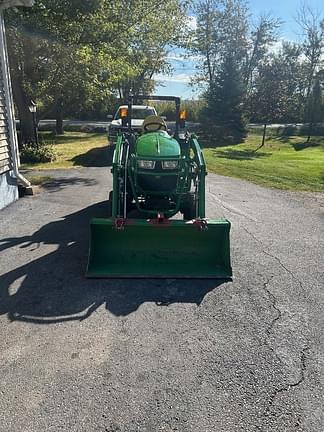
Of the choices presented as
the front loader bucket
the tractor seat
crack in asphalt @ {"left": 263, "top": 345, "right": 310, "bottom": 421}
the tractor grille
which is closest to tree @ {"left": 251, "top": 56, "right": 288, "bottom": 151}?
the tractor seat

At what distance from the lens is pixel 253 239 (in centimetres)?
557

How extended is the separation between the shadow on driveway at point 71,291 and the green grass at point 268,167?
6657mm

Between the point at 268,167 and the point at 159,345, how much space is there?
11.0 meters

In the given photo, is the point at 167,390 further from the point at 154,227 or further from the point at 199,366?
the point at 154,227

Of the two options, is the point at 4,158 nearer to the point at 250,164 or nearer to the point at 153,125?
the point at 153,125

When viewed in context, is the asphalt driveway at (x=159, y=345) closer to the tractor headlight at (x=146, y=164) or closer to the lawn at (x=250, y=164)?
the tractor headlight at (x=146, y=164)

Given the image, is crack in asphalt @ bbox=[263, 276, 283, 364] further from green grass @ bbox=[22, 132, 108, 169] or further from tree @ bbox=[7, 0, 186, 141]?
green grass @ bbox=[22, 132, 108, 169]

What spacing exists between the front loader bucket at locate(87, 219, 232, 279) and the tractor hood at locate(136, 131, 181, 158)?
3.85 feet

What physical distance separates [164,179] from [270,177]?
6.86 metres

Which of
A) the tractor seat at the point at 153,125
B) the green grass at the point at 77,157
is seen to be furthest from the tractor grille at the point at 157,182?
the green grass at the point at 77,157

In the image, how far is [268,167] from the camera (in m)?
13.0

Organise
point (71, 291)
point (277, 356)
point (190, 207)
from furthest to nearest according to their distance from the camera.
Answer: point (190, 207) < point (71, 291) < point (277, 356)

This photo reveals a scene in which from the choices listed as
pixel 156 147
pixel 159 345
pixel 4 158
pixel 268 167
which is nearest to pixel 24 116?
pixel 4 158

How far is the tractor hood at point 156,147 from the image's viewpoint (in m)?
4.99
